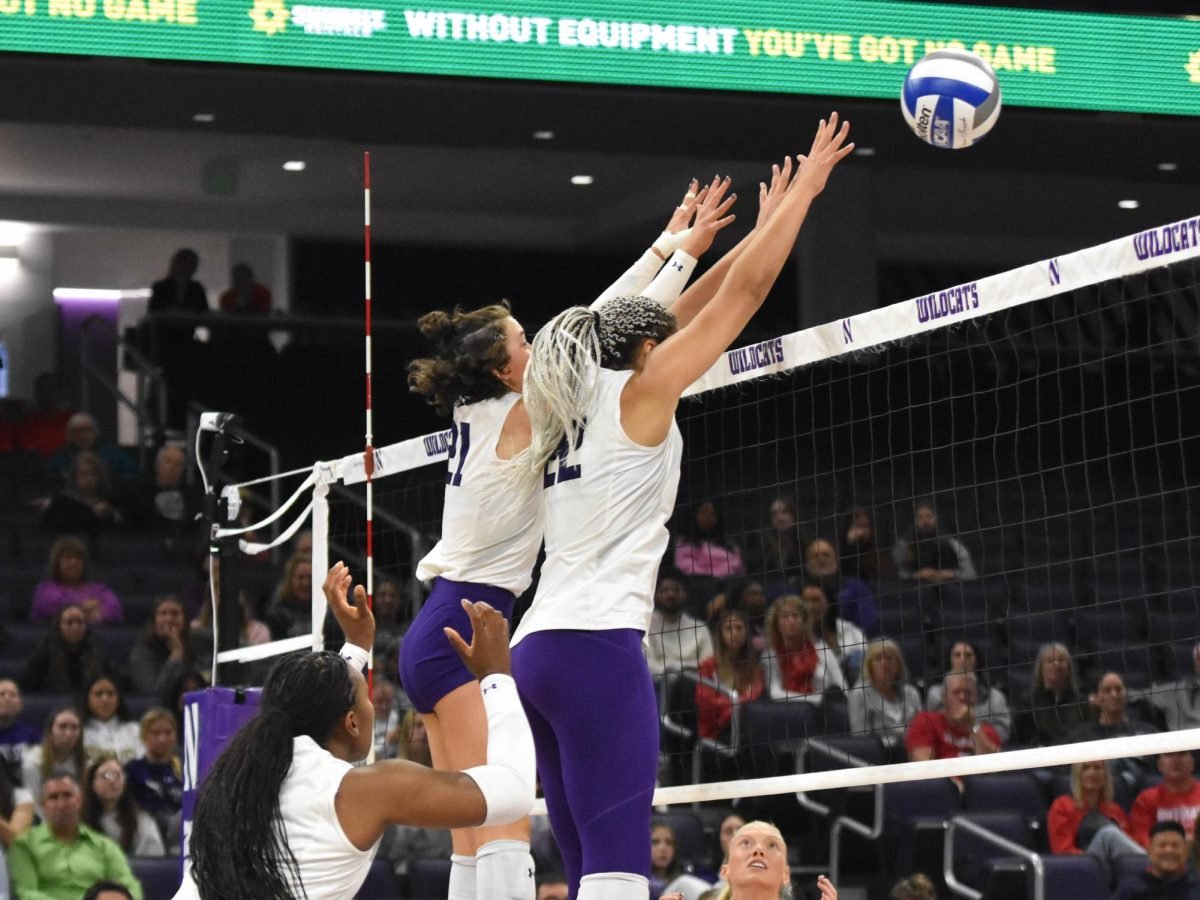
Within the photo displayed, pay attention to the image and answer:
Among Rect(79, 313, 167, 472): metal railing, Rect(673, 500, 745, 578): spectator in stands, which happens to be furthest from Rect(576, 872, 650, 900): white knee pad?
Rect(79, 313, 167, 472): metal railing

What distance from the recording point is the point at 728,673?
11320mm

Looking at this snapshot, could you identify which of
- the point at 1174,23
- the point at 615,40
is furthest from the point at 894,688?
the point at 1174,23

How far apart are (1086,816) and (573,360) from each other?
7047mm

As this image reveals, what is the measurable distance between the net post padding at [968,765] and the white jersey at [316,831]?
2.15 meters

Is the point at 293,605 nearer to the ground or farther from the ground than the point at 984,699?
farther from the ground

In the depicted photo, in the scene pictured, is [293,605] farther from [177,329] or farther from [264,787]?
[264,787]

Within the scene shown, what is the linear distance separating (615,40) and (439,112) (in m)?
1.40

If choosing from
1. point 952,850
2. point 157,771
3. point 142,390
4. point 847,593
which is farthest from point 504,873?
point 142,390

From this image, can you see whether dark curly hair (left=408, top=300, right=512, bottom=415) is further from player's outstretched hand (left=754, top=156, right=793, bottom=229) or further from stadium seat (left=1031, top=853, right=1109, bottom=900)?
stadium seat (left=1031, top=853, right=1109, bottom=900)

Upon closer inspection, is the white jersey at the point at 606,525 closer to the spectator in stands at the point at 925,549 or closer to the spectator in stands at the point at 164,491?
the spectator in stands at the point at 925,549

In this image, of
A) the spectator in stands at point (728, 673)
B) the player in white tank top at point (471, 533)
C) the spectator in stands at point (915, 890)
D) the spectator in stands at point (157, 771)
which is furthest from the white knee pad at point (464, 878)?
the spectator in stands at point (157, 771)

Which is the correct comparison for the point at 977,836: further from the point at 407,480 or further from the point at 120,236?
the point at 120,236

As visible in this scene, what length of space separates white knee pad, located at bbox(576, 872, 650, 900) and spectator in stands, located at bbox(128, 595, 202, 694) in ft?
26.1

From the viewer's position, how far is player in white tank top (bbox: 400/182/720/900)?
5273 mm
